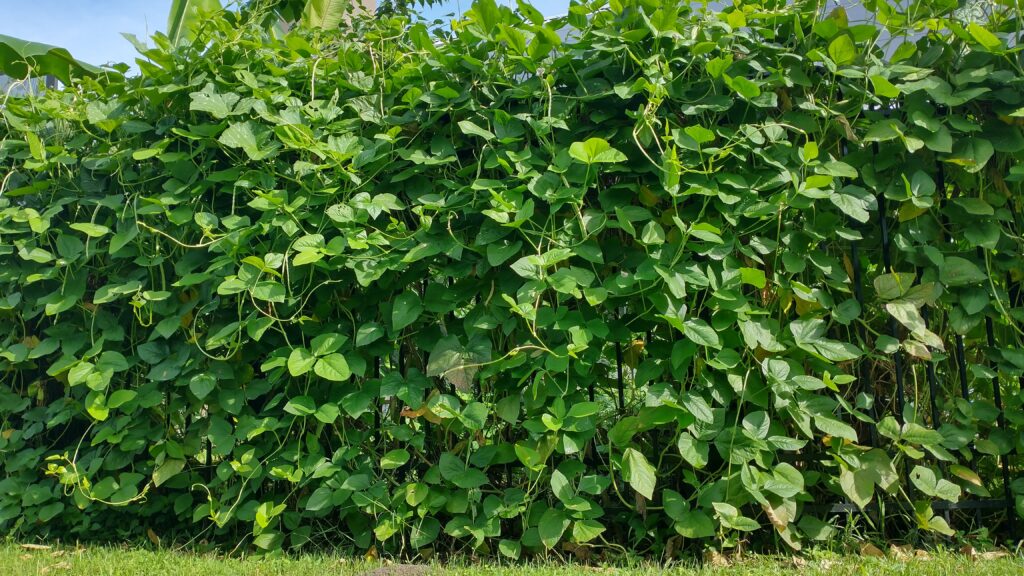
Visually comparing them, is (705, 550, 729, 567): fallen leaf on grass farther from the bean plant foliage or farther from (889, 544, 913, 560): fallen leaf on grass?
(889, 544, 913, 560): fallen leaf on grass

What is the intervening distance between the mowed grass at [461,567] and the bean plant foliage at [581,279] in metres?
0.12

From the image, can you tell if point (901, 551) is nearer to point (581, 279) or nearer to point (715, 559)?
point (715, 559)

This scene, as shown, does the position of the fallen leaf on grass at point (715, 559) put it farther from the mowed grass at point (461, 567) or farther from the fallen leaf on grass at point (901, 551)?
the fallen leaf on grass at point (901, 551)

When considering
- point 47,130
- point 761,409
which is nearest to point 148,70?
point 47,130

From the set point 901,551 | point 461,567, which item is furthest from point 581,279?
point 901,551

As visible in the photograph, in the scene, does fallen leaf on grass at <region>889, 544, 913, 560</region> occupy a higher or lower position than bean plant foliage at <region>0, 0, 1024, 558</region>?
lower

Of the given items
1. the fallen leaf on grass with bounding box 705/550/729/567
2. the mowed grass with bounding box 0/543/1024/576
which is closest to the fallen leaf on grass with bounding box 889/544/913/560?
the mowed grass with bounding box 0/543/1024/576

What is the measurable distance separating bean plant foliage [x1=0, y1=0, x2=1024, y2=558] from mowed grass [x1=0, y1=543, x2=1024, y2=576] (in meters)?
0.12

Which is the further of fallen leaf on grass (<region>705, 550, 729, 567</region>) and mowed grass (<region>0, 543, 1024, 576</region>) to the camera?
fallen leaf on grass (<region>705, 550, 729, 567</region>)

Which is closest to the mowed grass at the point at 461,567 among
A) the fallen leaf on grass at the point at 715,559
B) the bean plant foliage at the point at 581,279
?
the fallen leaf on grass at the point at 715,559

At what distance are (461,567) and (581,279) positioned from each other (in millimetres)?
1132

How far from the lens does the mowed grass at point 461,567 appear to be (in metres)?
2.48

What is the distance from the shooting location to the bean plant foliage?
8.63ft

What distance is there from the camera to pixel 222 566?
2.71m
